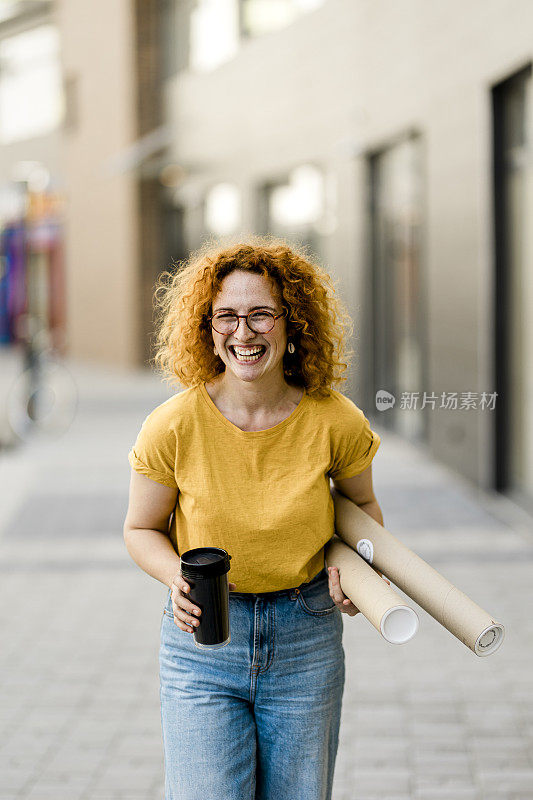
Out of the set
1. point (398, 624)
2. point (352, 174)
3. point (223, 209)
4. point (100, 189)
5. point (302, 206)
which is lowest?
point (398, 624)

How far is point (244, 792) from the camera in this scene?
89.9 inches

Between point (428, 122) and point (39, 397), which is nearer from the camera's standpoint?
point (428, 122)

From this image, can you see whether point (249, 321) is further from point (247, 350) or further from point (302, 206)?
point (302, 206)

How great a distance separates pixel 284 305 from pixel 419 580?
0.65 metres

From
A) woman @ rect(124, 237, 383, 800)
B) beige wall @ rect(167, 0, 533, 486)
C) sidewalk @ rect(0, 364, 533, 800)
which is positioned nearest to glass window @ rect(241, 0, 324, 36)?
beige wall @ rect(167, 0, 533, 486)

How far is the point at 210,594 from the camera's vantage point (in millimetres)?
2082

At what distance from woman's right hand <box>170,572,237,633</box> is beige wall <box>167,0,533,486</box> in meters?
6.07

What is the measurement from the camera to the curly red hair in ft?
7.55

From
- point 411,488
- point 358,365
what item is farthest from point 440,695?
point 358,365

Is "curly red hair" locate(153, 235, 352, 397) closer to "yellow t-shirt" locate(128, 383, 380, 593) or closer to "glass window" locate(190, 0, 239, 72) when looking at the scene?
"yellow t-shirt" locate(128, 383, 380, 593)

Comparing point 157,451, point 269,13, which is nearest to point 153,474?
point 157,451

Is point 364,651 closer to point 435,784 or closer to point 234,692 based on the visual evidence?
point 435,784

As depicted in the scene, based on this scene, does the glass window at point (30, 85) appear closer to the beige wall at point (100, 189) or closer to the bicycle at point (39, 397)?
the beige wall at point (100, 189)

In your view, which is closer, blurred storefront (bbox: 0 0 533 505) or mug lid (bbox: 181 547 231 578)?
mug lid (bbox: 181 547 231 578)
